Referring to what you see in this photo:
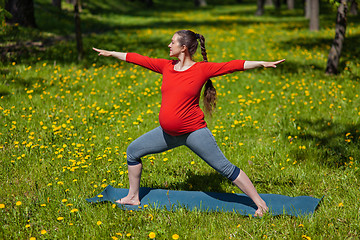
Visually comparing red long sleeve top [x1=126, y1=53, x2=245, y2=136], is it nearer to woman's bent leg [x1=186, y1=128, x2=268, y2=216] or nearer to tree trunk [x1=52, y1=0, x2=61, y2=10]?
woman's bent leg [x1=186, y1=128, x2=268, y2=216]

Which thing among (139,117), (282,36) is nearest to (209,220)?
(139,117)

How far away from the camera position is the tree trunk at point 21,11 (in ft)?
39.8

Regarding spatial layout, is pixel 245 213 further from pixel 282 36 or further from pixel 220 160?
pixel 282 36

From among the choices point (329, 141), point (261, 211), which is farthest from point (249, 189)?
point (329, 141)

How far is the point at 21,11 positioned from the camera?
40.6ft

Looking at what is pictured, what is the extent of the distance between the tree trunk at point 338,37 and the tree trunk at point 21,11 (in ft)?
33.8

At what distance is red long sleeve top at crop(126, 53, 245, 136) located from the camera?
3.37 m

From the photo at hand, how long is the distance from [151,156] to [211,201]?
1.42m

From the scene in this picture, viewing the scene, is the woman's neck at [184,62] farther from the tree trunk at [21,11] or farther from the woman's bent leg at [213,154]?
the tree trunk at [21,11]

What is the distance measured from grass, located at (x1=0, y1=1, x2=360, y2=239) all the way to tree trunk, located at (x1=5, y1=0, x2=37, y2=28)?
2251mm

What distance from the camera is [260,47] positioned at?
12.8 meters

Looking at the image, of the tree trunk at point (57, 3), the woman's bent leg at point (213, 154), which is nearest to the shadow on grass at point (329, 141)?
the woman's bent leg at point (213, 154)

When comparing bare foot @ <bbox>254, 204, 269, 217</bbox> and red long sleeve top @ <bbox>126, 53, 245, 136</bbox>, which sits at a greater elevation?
red long sleeve top @ <bbox>126, 53, 245, 136</bbox>

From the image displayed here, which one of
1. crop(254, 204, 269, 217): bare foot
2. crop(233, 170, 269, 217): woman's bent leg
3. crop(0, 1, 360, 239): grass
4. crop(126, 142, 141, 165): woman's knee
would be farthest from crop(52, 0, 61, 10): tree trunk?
crop(254, 204, 269, 217): bare foot
